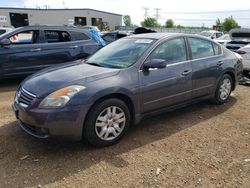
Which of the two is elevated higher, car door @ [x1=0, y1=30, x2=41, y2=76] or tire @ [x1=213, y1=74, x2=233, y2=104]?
car door @ [x1=0, y1=30, x2=41, y2=76]

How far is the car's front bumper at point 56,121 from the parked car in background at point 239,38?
8.56 metres

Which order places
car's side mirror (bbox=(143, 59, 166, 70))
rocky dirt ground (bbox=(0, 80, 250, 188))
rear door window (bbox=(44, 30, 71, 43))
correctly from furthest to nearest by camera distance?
rear door window (bbox=(44, 30, 71, 43)), car's side mirror (bbox=(143, 59, 166, 70)), rocky dirt ground (bbox=(0, 80, 250, 188))

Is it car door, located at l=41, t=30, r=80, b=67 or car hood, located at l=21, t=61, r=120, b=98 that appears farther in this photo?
car door, located at l=41, t=30, r=80, b=67

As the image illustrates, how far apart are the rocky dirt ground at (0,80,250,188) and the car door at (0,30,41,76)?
270cm

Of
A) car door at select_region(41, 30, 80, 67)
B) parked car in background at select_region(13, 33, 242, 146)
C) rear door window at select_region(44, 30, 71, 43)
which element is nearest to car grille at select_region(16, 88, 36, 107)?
parked car in background at select_region(13, 33, 242, 146)

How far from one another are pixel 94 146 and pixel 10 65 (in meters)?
4.51

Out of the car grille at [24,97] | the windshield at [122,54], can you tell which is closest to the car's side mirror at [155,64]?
the windshield at [122,54]

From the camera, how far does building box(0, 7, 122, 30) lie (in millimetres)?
51750

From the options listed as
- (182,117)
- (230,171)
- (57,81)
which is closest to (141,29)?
(182,117)

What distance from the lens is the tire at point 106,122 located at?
12.2ft

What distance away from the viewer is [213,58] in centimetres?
543

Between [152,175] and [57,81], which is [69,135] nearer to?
[57,81]

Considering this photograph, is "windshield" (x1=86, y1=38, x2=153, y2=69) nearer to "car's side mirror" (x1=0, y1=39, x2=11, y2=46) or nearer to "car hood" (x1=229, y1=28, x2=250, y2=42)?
"car's side mirror" (x1=0, y1=39, x2=11, y2=46)

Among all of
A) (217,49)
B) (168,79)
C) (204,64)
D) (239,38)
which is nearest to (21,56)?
(168,79)
